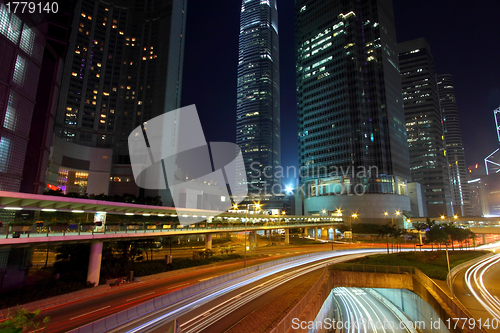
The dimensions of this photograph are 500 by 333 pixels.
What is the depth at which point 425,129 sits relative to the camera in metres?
175

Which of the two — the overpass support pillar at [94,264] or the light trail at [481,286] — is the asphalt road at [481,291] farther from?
the overpass support pillar at [94,264]

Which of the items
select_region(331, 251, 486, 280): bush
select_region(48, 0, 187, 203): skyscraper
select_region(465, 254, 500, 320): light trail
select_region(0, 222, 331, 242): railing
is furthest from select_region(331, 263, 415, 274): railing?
select_region(48, 0, 187, 203): skyscraper

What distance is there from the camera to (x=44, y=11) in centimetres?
4022

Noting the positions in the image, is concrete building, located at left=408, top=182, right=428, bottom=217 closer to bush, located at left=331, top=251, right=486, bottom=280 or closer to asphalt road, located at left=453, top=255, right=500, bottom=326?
bush, located at left=331, top=251, right=486, bottom=280

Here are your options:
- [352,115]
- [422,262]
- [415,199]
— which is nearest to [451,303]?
[422,262]

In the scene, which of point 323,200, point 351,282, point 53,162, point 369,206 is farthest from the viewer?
point 323,200

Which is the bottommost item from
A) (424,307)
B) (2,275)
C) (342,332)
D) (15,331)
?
(342,332)

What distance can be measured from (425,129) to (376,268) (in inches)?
7038

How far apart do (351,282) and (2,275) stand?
1627 inches

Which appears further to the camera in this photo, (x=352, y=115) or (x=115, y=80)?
(x=115, y=80)

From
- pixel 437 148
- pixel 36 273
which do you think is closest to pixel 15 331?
pixel 36 273

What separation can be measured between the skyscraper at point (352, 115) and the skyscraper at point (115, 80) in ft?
253

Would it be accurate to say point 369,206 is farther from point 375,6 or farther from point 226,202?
point 375,6

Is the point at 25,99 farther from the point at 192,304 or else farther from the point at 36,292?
the point at 192,304
